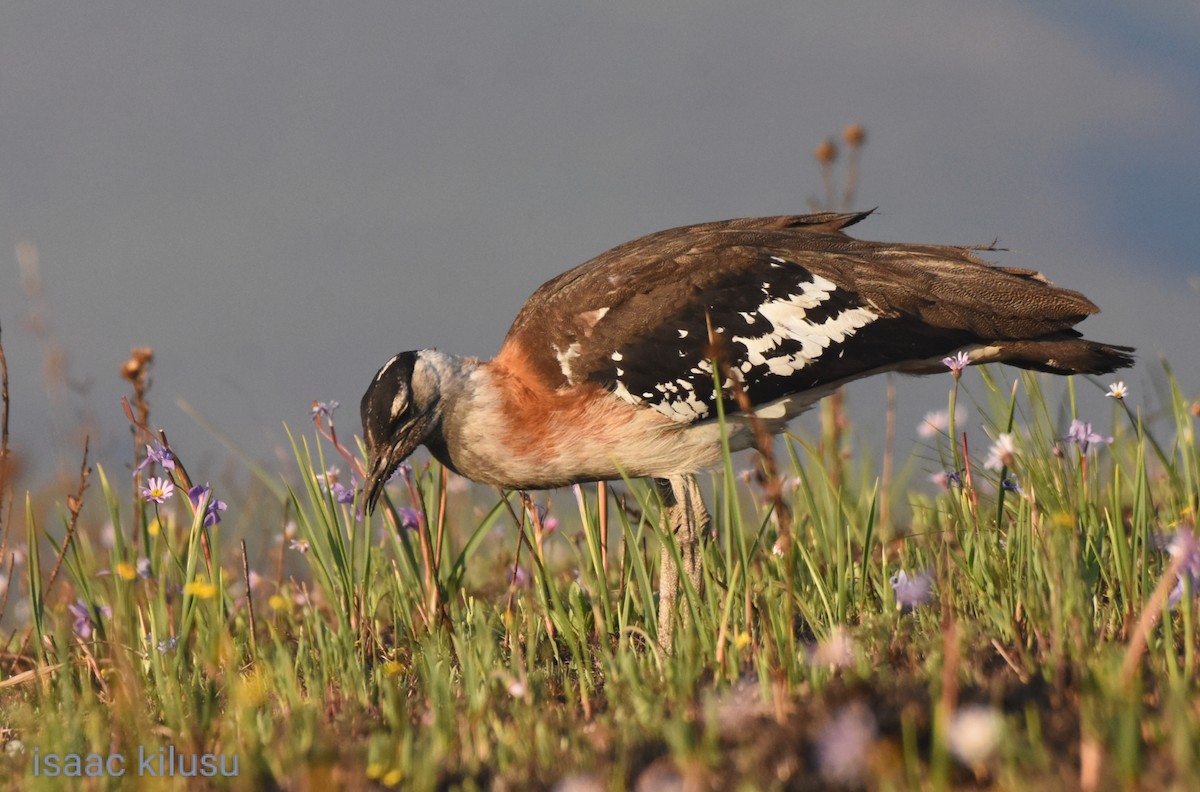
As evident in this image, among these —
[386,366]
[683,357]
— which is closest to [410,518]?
[386,366]

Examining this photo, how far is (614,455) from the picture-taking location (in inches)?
252

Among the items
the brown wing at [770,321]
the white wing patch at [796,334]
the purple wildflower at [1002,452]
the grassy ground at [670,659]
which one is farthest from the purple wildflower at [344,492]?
the purple wildflower at [1002,452]

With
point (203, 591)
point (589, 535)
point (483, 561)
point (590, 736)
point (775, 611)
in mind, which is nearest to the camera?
point (590, 736)

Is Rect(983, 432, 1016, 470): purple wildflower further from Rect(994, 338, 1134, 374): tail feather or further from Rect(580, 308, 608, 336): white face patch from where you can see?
Rect(580, 308, 608, 336): white face patch

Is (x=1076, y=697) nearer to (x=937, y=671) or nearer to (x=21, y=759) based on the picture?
(x=937, y=671)

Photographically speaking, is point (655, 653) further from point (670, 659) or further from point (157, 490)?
point (157, 490)

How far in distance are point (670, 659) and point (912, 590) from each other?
1.27 m

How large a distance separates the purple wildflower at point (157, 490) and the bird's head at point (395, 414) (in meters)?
1.00

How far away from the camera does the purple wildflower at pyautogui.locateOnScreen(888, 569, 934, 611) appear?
5205 millimetres

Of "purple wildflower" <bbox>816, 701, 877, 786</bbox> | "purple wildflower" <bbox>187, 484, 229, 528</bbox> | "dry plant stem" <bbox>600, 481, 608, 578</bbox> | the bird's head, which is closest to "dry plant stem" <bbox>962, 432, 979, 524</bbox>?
"dry plant stem" <bbox>600, 481, 608, 578</bbox>

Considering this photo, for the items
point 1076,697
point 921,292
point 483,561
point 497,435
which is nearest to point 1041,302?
point 921,292

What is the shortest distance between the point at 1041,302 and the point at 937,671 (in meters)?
3.30

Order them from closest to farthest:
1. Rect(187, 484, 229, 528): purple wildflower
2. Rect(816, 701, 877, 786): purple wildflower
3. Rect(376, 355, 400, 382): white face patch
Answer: Rect(816, 701, 877, 786): purple wildflower < Rect(187, 484, 229, 528): purple wildflower < Rect(376, 355, 400, 382): white face patch

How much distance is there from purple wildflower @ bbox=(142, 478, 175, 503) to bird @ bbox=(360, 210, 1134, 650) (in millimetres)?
1000
